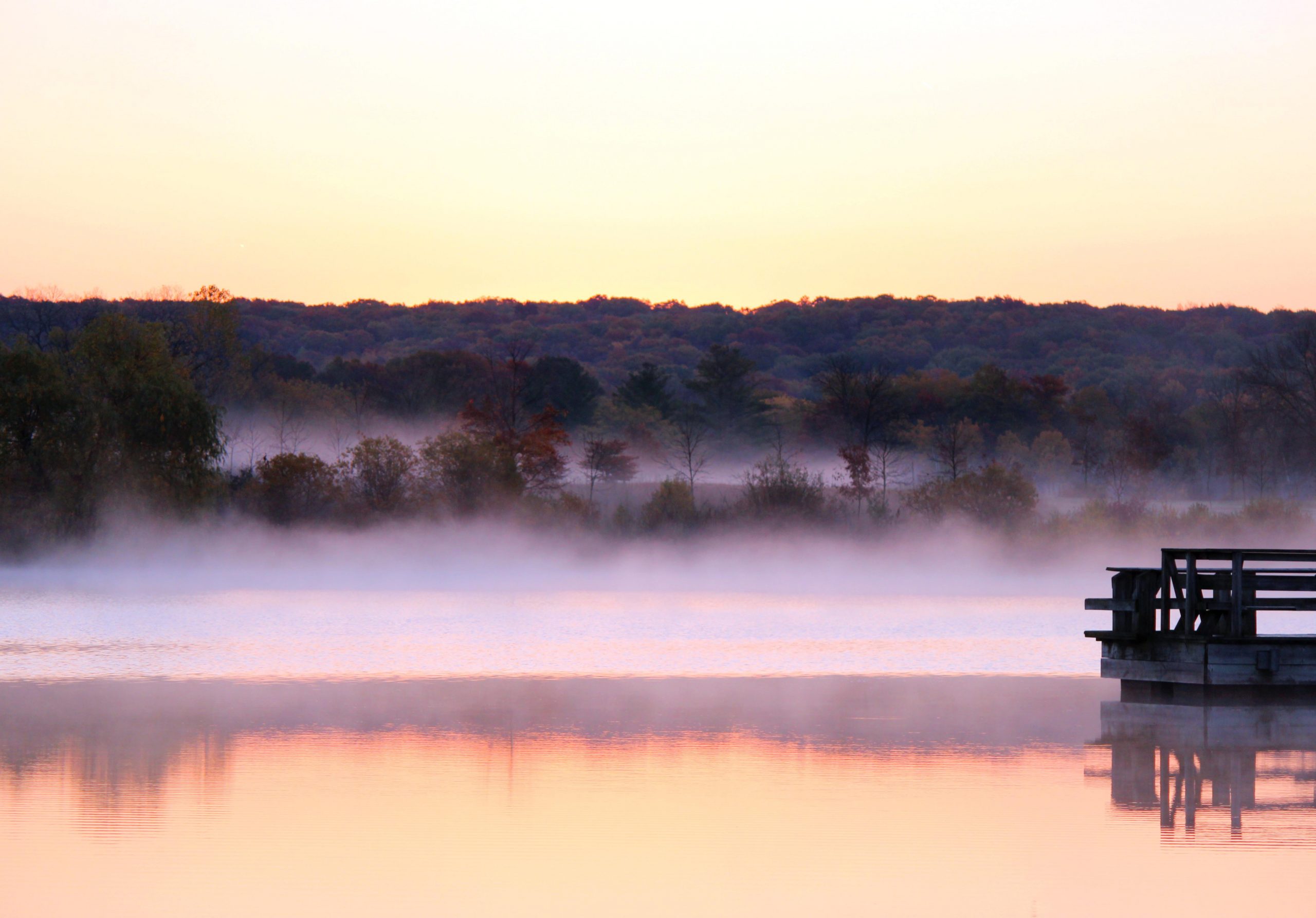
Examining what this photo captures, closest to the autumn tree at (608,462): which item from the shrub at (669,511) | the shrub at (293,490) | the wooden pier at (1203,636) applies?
the shrub at (669,511)

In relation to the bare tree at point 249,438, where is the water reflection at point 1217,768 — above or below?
below

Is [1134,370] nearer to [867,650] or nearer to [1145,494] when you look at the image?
[1145,494]

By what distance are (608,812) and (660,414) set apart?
403ft

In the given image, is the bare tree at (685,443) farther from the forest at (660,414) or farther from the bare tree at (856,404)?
the bare tree at (856,404)

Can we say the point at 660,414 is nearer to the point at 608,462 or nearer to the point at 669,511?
the point at 608,462

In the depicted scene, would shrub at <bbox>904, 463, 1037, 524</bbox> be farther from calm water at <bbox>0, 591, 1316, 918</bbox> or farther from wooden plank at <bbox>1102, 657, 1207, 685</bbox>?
wooden plank at <bbox>1102, 657, 1207, 685</bbox>

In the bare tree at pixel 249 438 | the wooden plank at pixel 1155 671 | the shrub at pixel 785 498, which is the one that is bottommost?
the wooden plank at pixel 1155 671

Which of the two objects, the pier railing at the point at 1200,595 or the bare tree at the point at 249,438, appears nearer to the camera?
the pier railing at the point at 1200,595

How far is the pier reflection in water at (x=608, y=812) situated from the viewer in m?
10.8

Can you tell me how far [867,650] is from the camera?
32.3 m

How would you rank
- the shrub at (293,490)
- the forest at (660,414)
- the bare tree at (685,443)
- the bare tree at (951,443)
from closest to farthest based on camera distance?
the forest at (660,414) < the shrub at (293,490) < the bare tree at (951,443) < the bare tree at (685,443)

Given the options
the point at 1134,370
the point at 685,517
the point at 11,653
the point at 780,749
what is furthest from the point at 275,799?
the point at 1134,370

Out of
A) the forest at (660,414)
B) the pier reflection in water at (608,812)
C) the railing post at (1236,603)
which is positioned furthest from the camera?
the forest at (660,414)

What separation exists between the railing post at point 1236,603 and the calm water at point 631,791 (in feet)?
3.63
